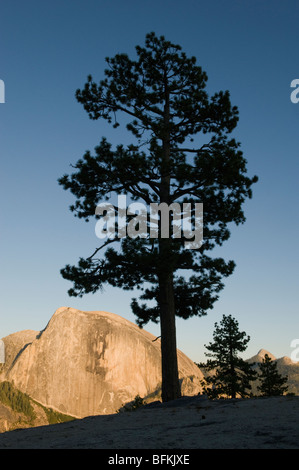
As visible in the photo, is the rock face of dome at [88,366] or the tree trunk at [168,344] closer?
the tree trunk at [168,344]

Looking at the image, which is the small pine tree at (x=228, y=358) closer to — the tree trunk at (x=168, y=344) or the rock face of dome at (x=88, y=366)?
the tree trunk at (x=168, y=344)

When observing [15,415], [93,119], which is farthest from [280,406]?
[15,415]

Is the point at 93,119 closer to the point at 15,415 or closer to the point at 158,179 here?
the point at 158,179

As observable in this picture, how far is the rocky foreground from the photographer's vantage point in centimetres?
545

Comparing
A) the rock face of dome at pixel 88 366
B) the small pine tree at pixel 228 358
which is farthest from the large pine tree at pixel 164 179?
the rock face of dome at pixel 88 366

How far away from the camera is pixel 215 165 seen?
13398mm

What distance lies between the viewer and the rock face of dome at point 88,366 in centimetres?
11619

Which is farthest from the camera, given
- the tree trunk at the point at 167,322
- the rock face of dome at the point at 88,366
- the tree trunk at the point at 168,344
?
the rock face of dome at the point at 88,366

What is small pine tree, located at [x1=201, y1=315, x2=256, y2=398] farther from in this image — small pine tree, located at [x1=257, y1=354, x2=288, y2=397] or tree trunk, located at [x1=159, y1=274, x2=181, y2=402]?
tree trunk, located at [x1=159, y1=274, x2=181, y2=402]

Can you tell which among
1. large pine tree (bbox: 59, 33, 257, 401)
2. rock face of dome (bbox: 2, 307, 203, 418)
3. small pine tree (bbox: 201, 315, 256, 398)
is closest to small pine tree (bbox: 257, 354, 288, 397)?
small pine tree (bbox: 201, 315, 256, 398)

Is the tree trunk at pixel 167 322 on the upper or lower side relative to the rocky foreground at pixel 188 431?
upper

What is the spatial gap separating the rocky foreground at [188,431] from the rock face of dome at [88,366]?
111968mm

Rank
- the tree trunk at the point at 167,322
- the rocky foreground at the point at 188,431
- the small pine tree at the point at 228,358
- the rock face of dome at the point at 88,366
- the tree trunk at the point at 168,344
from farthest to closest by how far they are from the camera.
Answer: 1. the rock face of dome at the point at 88,366
2. the small pine tree at the point at 228,358
3. the tree trunk at the point at 168,344
4. the tree trunk at the point at 167,322
5. the rocky foreground at the point at 188,431
